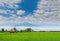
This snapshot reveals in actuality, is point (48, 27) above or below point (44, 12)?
below

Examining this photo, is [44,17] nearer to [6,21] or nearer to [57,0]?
[57,0]

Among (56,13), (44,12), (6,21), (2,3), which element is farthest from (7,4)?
(56,13)

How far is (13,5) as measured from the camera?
4609 mm

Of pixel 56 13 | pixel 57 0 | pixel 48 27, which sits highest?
pixel 57 0

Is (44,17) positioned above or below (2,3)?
below

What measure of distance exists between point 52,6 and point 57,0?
0.21 metres

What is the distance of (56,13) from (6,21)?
1.21 meters

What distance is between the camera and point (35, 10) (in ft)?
15.1

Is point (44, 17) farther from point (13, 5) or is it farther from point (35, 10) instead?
point (13, 5)

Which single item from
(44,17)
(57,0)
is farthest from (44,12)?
(57,0)

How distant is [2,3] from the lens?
4586 mm

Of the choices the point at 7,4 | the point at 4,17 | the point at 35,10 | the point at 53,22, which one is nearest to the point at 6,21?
the point at 4,17

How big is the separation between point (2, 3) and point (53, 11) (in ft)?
4.04

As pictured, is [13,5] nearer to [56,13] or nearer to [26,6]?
[26,6]
